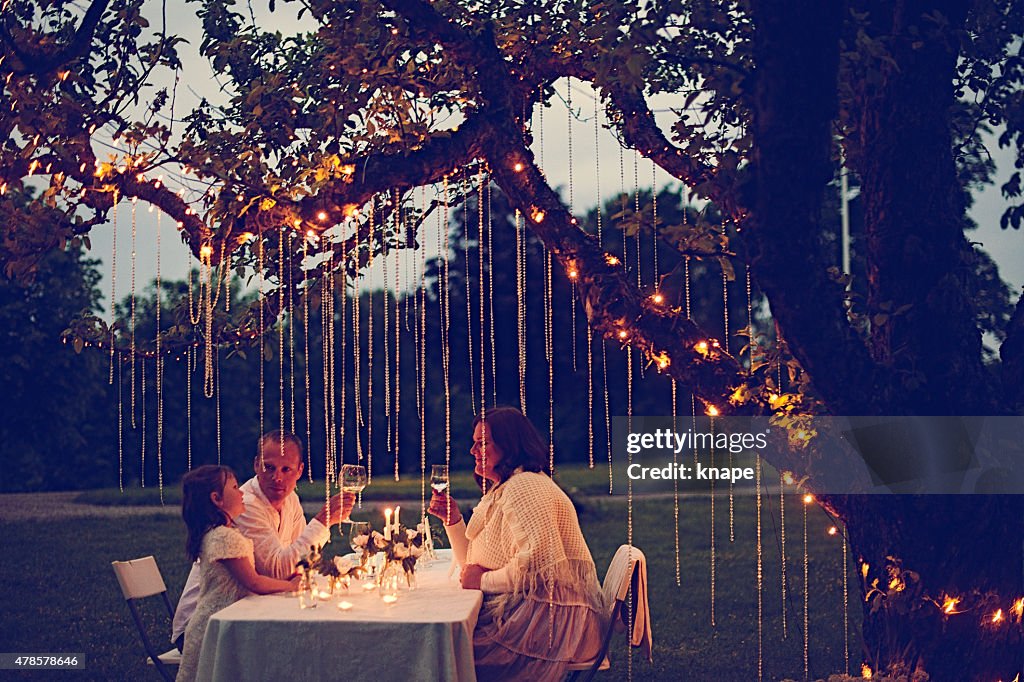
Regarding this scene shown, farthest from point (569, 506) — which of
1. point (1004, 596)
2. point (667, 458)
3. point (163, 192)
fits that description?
point (667, 458)

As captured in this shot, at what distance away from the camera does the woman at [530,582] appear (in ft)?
14.6

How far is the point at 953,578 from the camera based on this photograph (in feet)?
14.3

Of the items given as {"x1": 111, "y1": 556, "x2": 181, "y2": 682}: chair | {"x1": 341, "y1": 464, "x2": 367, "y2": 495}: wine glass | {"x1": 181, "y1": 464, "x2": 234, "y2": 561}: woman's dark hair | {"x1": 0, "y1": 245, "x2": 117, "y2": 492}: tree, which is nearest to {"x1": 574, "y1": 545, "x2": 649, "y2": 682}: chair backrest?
{"x1": 341, "y1": 464, "x2": 367, "y2": 495}: wine glass

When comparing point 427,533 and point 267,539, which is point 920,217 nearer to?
point 427,533

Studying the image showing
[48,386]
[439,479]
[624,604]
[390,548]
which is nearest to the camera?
[390,548]

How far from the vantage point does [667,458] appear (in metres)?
25.0

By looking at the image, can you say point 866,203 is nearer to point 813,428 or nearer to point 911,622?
point 813,428

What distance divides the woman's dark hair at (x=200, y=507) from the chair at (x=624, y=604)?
147cm

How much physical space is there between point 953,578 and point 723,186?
1.75m

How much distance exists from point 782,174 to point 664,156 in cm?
151

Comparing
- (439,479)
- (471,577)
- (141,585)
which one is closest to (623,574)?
(471,577)

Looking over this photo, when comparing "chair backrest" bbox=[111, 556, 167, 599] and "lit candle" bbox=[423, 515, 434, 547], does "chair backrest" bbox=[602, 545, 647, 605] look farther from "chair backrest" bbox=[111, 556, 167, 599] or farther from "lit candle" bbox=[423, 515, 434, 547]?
"chair backrest" bbox=[111, 556, 167, 599]

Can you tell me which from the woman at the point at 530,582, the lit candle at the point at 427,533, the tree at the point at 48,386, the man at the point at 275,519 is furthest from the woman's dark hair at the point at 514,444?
the tree at the point at 48,386

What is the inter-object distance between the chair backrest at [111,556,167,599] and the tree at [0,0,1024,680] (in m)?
1.02
